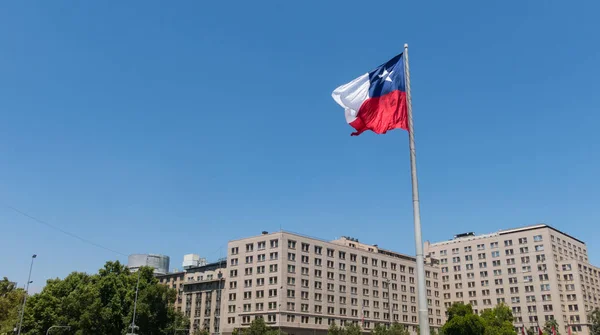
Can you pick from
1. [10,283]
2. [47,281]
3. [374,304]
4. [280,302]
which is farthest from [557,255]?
[10,283]

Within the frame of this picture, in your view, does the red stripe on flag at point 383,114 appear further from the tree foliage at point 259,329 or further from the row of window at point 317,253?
the row of window at point 317,253

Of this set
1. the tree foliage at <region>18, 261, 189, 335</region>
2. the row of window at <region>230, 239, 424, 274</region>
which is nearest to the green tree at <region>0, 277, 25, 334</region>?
the tree foliage at <region>18, 261, 189, 335</region>

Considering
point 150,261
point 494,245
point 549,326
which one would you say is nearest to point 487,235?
point 494,245

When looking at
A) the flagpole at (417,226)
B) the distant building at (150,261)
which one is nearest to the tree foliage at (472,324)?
the flagpole at (417,226)

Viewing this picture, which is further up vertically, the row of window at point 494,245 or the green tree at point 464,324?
the row of window at point 494,245

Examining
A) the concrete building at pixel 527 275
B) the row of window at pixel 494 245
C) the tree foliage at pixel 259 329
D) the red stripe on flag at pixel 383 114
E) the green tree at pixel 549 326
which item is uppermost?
the row of window at pixel 494 245

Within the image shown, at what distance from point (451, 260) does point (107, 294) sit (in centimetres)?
10612

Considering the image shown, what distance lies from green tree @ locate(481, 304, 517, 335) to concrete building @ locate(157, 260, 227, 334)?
6152 cm

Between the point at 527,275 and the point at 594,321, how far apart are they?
18.9 m

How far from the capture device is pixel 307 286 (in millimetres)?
111562

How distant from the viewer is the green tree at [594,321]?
415ft

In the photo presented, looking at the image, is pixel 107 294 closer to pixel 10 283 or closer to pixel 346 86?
pixel 10 283

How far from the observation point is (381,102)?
22.3 meters

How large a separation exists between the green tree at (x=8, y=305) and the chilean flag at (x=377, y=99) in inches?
3095
